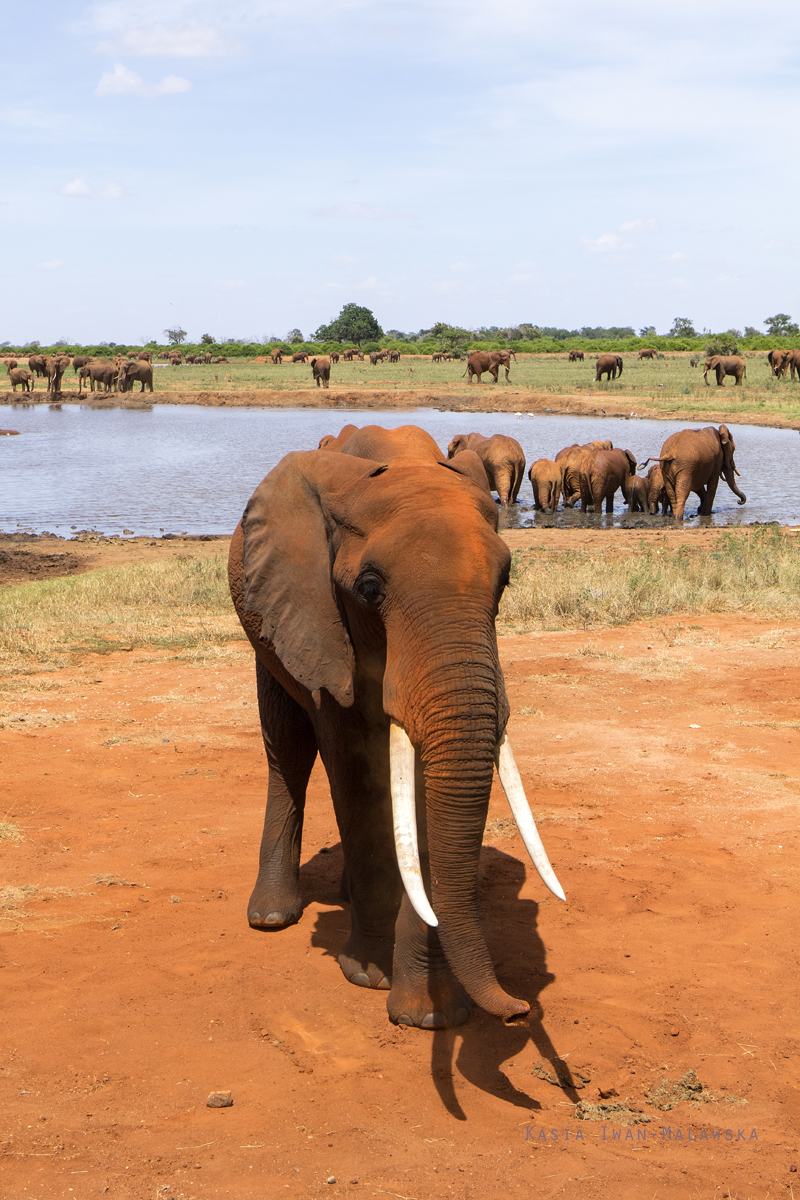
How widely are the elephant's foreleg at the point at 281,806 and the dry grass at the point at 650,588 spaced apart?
5.32 m

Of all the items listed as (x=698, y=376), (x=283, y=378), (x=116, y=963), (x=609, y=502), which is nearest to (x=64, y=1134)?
(x=116, y=963)

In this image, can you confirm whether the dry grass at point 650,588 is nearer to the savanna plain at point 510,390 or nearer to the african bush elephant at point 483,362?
the savanna plain at point 510,390

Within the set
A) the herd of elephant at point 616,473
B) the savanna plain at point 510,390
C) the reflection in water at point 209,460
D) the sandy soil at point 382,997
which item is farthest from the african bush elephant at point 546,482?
the savanna plain at point 510,390

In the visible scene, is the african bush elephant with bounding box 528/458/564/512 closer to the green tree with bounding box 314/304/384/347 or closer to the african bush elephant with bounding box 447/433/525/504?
the african bush elephant with bounding box 447/433/525/504

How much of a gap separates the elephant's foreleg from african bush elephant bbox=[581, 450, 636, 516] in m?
18.5

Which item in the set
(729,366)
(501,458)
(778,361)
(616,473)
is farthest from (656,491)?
(778,361)

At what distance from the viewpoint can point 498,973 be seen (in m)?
4.69

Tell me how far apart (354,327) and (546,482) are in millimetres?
87711

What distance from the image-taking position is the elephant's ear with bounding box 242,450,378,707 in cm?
420

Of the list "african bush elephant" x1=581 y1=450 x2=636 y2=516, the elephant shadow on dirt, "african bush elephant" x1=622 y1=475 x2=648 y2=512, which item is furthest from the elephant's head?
the elephant shadow on dirt

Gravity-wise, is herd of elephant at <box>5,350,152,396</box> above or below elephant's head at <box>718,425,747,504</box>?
above

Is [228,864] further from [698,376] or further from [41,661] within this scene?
[698,376]

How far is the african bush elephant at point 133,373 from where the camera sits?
60.1 metres

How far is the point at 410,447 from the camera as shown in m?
4.42
